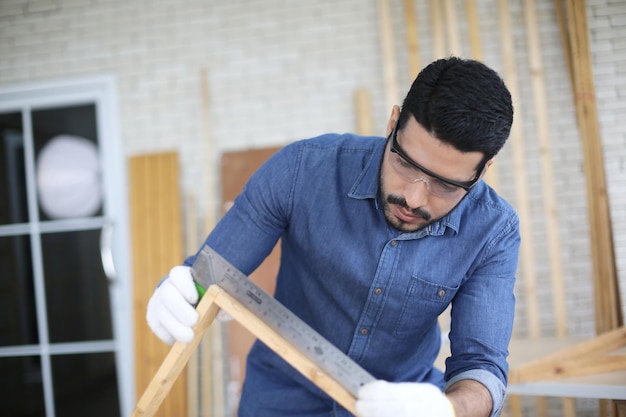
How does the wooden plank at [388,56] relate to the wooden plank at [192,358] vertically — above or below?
above

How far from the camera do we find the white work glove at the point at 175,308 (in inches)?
53.5

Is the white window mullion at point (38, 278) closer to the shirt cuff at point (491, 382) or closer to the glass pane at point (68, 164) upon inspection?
the glass pane at point (68, 164)

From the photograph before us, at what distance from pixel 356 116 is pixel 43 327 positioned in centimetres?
252

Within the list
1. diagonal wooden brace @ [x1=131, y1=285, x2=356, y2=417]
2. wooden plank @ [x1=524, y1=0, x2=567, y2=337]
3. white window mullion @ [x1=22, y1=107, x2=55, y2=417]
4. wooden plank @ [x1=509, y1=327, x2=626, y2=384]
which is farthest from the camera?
white window mullion @ [x1=22, y1=107, x2=55, y2=417]

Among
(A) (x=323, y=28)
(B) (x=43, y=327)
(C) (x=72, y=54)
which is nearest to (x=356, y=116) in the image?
(A) (x=323, y=28)

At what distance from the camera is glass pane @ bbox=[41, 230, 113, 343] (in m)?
3.99

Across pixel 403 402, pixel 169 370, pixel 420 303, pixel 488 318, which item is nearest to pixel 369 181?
pixel 420 303

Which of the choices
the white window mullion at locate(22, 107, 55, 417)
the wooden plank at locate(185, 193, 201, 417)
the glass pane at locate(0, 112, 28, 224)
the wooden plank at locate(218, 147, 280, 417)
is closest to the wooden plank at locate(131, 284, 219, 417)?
the wooden plank at locate(218, 147, 280, 417)

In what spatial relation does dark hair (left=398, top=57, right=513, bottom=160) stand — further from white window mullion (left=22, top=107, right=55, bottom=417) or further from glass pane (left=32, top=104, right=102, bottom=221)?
white window mullion (left=22, top=107, right=55, bottom=417)

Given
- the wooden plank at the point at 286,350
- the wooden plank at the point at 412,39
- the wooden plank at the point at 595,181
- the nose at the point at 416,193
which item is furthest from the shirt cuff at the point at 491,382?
the wooden plank at the point at 412,39

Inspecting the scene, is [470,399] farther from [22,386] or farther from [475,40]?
[22,386]

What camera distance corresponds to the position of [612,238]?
3100 millimetres

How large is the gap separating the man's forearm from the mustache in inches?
15.2

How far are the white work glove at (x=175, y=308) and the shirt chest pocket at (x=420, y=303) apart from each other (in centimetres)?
52
